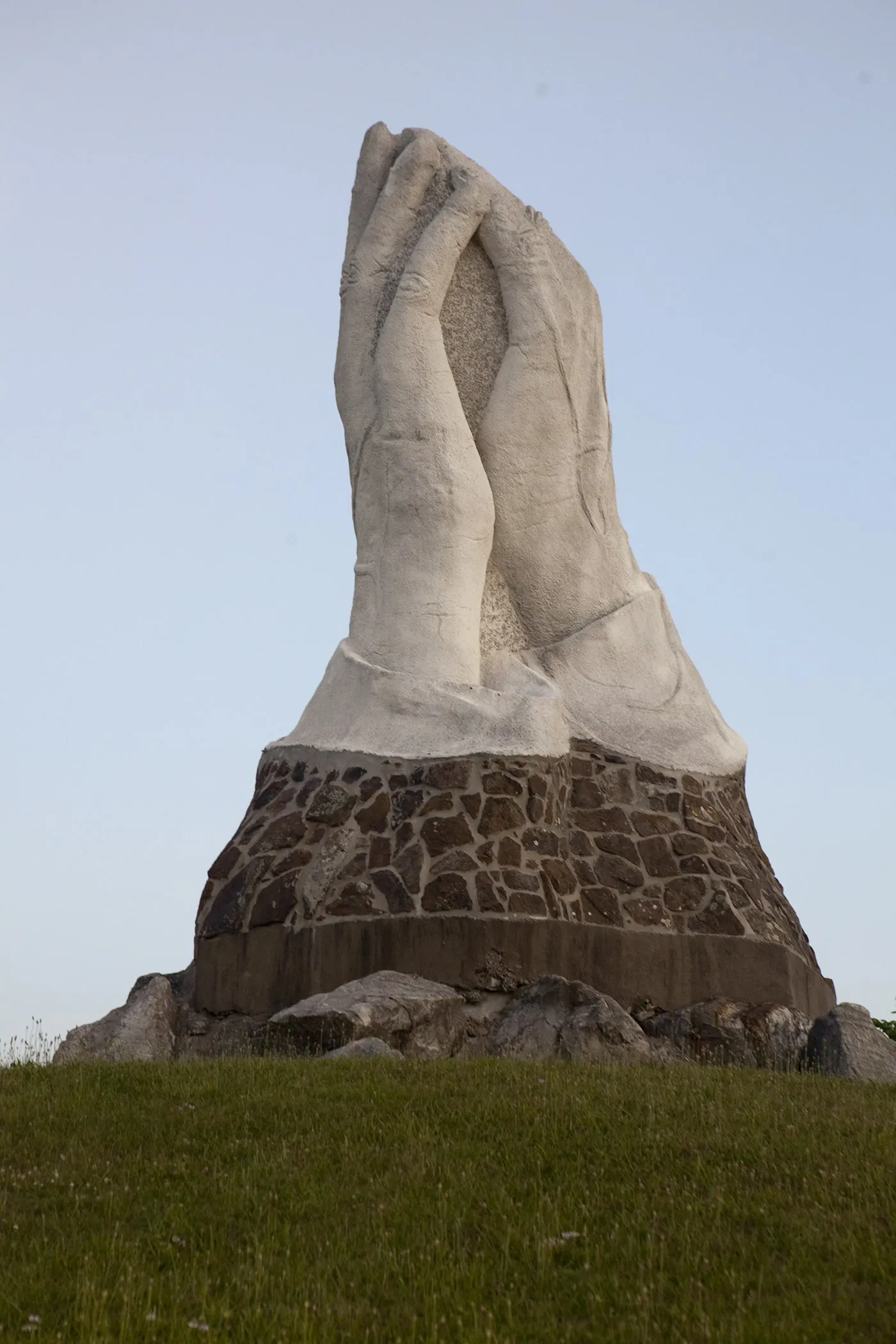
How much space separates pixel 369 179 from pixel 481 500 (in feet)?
10.4

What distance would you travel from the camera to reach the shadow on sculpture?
33.3 ft

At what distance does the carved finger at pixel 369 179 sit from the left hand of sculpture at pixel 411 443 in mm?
18

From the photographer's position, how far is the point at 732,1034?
32.4 ft

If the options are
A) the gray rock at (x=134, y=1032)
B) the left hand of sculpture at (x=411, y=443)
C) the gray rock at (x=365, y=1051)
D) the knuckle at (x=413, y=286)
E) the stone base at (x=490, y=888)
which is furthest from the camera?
the knuckle at (x=413, y=286)

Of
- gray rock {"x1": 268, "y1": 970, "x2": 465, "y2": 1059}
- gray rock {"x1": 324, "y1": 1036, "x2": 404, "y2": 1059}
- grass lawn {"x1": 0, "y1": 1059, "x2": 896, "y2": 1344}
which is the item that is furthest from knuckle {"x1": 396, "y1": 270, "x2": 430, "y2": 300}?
grass lawn {"x1": 0, "y1": 1059, "x2": 896, "y2": 1344}

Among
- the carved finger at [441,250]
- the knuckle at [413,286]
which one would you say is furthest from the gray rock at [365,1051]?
the knuckle at [413,286]

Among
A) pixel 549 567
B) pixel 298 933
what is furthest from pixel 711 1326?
pixel 549 567

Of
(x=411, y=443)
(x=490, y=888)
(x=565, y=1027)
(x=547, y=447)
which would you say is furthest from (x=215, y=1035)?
(x=547, y=447)

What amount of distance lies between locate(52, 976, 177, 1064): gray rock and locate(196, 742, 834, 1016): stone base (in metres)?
Result: 0.37

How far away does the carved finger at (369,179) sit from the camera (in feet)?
42.3

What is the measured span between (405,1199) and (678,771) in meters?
6.30

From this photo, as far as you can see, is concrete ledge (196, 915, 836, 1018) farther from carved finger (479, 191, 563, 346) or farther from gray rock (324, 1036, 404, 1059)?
carved finger (479, 191, 563, 346)

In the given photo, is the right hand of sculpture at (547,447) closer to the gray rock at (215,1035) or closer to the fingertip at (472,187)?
the fingertip at (472,187)

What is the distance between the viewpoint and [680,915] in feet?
34.9
